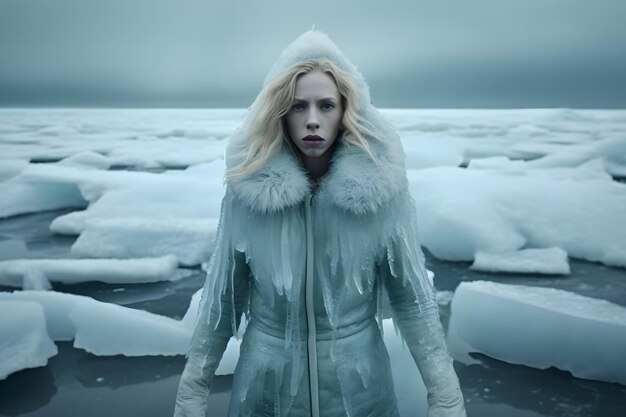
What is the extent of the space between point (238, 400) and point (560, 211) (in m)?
3.06

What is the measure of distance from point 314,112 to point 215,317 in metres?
0.41

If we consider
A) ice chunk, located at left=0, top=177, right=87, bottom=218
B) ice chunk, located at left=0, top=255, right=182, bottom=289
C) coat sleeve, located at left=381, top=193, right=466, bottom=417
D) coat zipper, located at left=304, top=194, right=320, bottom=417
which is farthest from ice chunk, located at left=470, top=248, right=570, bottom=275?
ice chunk, located at left=0, top=177, right=87, bottom=218

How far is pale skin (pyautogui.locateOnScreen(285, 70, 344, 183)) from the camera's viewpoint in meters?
0.82

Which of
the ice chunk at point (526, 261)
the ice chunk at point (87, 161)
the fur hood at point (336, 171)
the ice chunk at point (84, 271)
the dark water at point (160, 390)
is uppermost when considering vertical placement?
the fur hood at point (336, 171)

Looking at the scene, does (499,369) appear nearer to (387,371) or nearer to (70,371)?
(387,371)

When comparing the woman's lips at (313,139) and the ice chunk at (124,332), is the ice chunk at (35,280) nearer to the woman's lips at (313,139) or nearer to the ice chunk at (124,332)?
the ice chunk at (124,332)

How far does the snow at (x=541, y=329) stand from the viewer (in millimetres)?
1812

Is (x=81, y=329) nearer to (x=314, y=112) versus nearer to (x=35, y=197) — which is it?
(x=314, y=112)

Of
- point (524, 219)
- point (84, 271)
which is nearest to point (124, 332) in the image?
point (84, 271)

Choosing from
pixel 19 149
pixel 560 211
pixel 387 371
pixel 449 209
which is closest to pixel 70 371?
pixel 387 371

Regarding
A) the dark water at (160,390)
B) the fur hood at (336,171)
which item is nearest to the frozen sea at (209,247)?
the dark water at (160,390)

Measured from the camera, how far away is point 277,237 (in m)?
0.84

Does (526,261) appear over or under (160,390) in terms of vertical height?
over

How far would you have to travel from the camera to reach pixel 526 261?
9.55ft
